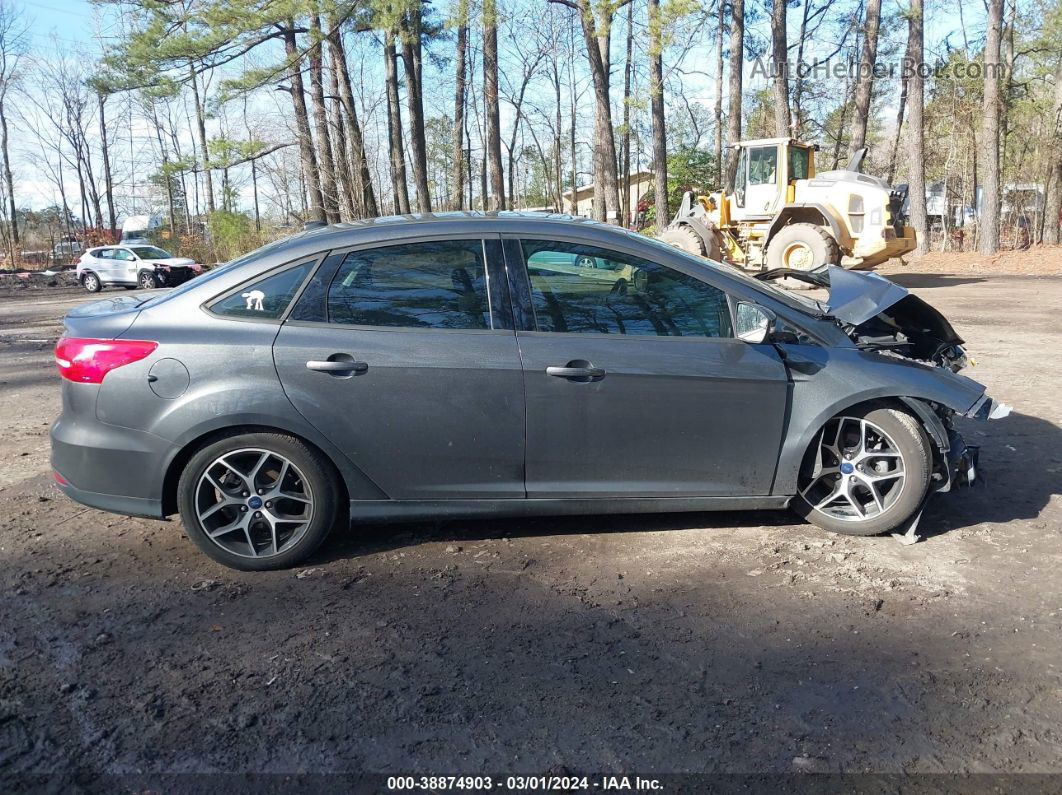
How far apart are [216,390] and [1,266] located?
134 feet

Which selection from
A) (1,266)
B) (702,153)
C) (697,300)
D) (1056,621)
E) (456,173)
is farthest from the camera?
(702,153)

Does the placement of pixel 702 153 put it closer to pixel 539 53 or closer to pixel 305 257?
pixel 539 53

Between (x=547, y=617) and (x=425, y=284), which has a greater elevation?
(x=425, y=284)

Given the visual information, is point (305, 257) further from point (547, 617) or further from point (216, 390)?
point (547, 617)

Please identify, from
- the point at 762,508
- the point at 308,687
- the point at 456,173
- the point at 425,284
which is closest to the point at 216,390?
the point at 425,284

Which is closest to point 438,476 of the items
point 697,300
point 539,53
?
point 697,300

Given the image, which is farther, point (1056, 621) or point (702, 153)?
point (702, 153)

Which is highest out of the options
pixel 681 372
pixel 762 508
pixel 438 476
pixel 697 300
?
pixel 697 300

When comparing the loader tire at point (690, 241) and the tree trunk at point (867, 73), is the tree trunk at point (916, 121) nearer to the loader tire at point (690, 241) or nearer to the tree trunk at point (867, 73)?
the tree trunk at point (867, 73)

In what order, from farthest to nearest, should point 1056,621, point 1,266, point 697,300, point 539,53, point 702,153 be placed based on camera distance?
point 539,53, point 702,153, point 1,266, point 697,300, point 1056,621

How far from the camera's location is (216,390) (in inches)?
145

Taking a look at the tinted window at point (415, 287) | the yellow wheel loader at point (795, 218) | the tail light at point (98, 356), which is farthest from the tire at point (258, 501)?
the yellow wheel loader at point (795, 218)

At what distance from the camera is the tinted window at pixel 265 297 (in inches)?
151

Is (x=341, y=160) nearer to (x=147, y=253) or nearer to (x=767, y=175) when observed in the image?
(x=147, y=253)
